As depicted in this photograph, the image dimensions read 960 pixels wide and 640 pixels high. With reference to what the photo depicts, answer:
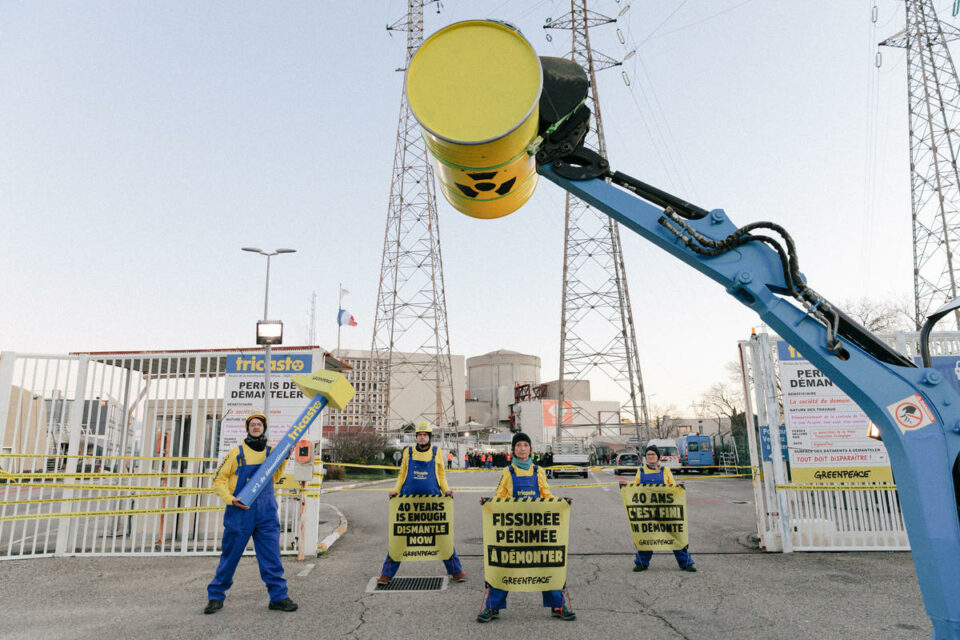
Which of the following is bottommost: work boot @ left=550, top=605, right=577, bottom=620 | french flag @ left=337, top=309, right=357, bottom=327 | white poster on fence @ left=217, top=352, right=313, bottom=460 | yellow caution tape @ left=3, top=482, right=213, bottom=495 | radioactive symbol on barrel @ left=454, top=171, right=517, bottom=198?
work boot @ left=550, top=605, right=577, bottom=620

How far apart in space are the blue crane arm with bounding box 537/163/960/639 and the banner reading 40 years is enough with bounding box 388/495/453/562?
491cm

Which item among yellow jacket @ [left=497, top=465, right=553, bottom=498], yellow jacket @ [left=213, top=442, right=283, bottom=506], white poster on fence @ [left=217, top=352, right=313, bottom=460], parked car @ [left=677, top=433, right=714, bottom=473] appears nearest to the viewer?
yellow jacket @ [left=213, top=442, right=283, bottom=506]

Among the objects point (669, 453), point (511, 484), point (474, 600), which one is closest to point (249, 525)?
point (474, 600)

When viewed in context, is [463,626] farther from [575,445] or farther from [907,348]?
[575,445]

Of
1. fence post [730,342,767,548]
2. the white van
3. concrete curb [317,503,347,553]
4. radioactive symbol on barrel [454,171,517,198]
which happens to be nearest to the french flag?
the white van

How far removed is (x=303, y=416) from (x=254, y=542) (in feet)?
4.27

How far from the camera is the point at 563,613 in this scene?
520cm

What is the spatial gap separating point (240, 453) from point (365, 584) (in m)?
2.13

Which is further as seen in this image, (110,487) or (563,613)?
(110,487)

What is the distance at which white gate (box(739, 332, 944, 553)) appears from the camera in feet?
27.1

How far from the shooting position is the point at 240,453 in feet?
19.2

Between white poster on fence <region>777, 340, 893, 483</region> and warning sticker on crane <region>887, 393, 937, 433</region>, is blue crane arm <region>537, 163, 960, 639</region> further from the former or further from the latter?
white poster on fence <region>777, 340, 893, 483</region>

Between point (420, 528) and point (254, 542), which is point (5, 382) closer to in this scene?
point (254, 542)

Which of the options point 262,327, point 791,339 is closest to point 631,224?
point 791,339
